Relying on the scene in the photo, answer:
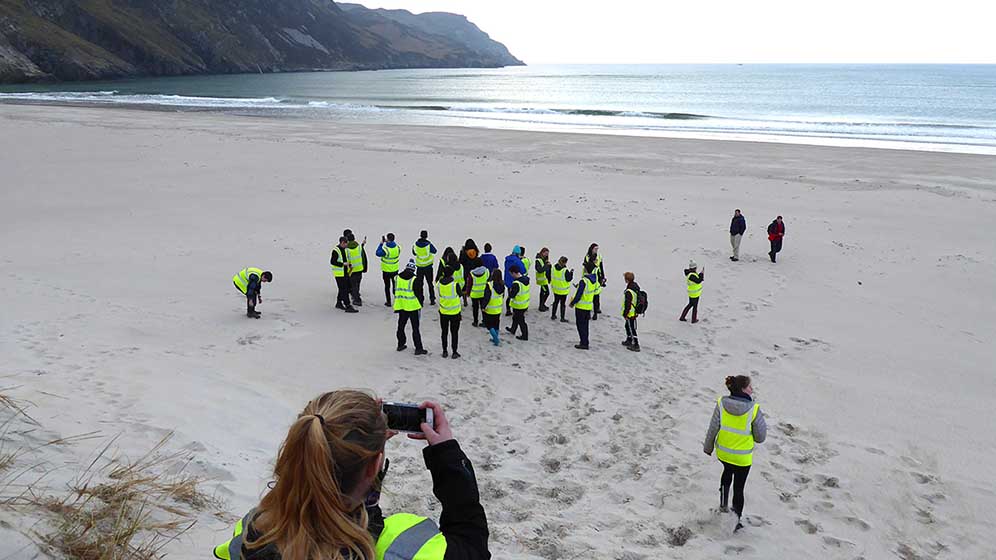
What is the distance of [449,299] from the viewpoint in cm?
982

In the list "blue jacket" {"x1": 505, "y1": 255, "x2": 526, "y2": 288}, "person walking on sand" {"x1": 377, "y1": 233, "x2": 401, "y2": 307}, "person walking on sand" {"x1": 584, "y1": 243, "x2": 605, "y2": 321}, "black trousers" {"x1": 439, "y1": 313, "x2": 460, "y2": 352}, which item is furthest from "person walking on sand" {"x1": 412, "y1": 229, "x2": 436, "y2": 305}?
"person walking on sand" {"x1": 584, "y1": 243, "x2": 605, "y2": 321}

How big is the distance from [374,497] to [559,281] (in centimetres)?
979

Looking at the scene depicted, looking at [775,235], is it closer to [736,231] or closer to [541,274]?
[736,231]

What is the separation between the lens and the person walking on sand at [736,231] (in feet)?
49.7

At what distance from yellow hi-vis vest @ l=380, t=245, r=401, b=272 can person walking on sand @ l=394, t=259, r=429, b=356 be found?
2.40 m

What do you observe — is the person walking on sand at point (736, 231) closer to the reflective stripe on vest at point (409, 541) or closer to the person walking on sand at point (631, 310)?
the person walking on sand at point (631, 310)

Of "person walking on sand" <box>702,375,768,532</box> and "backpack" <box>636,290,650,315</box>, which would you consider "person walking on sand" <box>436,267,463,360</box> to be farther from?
"person walking on sand" <box>702,375,768,532</box>

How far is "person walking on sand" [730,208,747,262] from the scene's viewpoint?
49.7 feet

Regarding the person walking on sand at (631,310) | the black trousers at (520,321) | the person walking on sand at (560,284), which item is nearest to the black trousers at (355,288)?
the black trousers at (520,321)

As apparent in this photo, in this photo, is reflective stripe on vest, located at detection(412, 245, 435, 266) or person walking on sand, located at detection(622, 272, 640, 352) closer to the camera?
person walking on sand, located at detection(622, 272, 640, 352)

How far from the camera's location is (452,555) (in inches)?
80.0

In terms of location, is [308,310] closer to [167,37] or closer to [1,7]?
[1,7]

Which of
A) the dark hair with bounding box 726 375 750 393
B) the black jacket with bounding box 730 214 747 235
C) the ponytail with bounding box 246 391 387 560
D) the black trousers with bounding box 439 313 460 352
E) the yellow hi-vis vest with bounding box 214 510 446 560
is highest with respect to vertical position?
the ponytail with bounding box 246 391 387 560

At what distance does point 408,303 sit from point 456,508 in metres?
7.70
